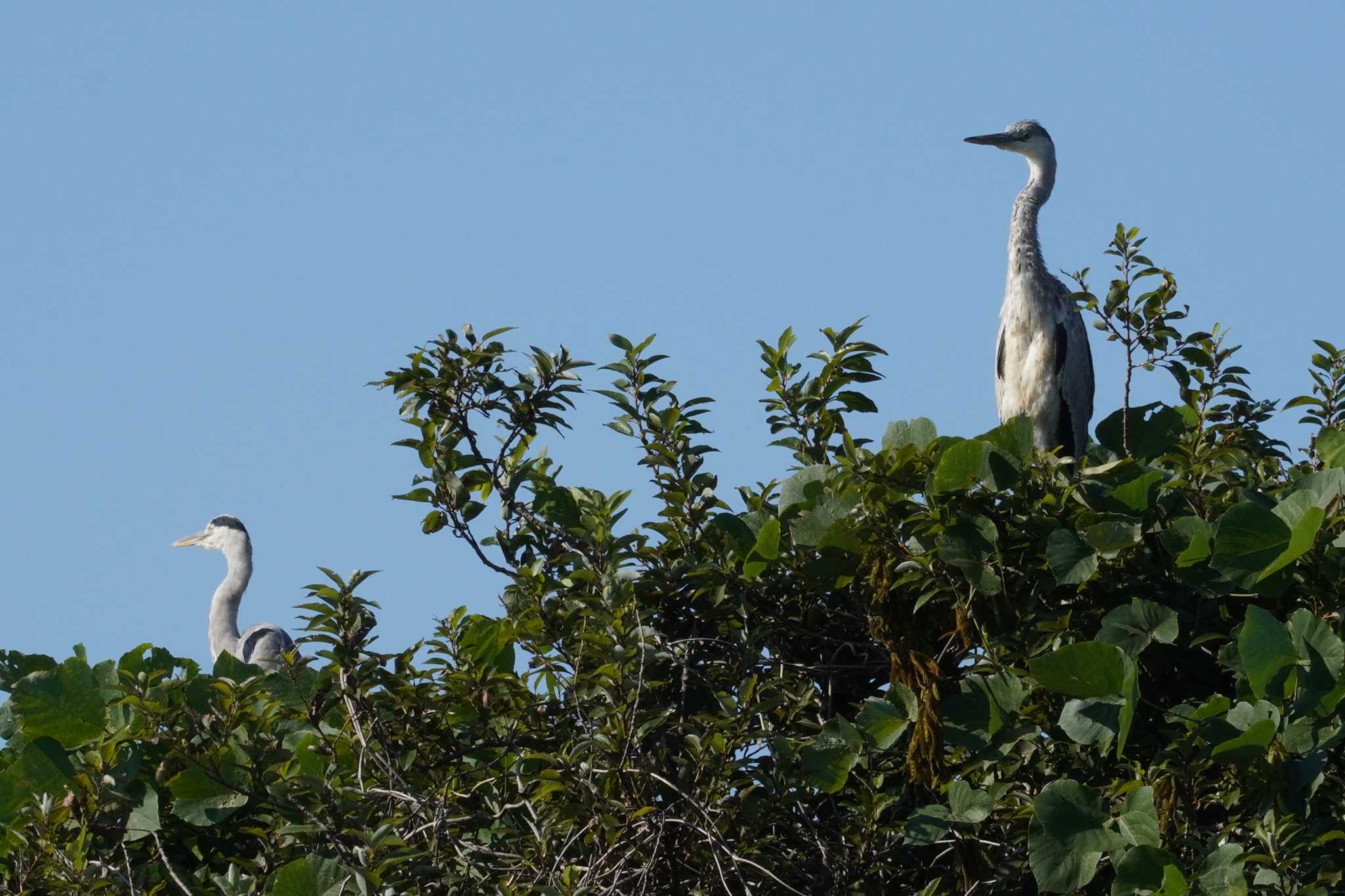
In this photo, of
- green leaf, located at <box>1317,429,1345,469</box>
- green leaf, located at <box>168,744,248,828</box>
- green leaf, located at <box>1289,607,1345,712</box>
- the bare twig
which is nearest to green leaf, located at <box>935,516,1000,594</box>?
green leaf, located at <box>1289,607,1345,712</box>

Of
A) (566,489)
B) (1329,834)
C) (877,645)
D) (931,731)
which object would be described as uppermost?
(566,489)

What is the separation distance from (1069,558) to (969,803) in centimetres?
59

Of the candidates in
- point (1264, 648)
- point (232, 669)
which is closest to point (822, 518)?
point (1264, 648)

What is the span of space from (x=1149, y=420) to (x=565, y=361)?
1.53 m

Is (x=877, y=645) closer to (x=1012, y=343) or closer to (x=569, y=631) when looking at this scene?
A: (x=569, y=631)

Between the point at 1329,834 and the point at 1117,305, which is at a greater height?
the point at 1117,305

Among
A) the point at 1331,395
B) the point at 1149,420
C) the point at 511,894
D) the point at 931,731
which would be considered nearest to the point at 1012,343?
the point at 1331,395

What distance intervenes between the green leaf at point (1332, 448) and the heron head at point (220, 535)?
1020 centimetres

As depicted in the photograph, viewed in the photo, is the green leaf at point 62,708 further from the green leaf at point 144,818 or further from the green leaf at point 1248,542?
the green leaf at point 1248,542

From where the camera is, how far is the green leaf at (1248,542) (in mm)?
3713

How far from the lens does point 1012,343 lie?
7.34 m

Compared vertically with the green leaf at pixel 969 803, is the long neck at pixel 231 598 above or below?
above

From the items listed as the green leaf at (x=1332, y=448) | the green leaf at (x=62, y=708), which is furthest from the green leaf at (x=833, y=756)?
the green leaf at (x=62, y=708)

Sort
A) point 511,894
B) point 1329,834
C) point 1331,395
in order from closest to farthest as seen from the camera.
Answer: point 1329,834
point 511,894
point 1331,395
